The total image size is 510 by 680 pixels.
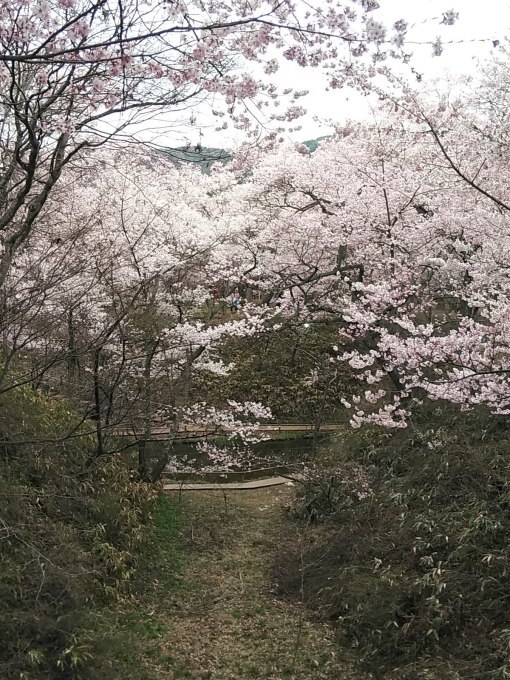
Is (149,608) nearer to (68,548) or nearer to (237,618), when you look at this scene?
(237,618)

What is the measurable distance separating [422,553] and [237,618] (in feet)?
8.06

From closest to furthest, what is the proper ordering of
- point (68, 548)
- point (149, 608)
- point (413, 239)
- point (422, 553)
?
1. point (68, 548)
2. point (422, 553)
3. point (149, 608)
4. point (413, 239)

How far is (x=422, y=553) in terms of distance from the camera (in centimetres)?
671

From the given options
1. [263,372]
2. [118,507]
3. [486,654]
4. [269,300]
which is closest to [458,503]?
[486,654]

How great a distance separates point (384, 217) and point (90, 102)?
8.29m

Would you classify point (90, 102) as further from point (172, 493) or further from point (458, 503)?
point (172, 493)

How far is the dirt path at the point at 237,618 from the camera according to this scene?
586 cm

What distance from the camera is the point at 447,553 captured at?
21.5ft

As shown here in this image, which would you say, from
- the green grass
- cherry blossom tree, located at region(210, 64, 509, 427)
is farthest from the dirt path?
cherry blossom tree, located at region(210, 64, 509, 427)

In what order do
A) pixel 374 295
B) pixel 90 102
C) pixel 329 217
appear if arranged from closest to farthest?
1. pixel 90 102
2. pixel 374 295
3. pixel 329 217

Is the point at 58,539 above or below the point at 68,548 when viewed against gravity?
above

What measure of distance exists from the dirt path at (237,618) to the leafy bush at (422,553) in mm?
412

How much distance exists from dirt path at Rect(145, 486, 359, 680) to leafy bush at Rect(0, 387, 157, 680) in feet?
2.90

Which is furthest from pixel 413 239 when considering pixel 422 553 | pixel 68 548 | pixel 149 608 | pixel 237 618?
pixel 68 548
